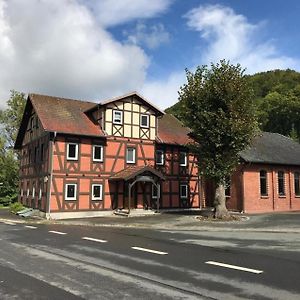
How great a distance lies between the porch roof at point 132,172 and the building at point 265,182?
5.84m

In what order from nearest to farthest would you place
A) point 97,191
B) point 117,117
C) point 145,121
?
1. point 97,191
2. point 117,117
3. point 145,121

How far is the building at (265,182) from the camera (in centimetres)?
3050

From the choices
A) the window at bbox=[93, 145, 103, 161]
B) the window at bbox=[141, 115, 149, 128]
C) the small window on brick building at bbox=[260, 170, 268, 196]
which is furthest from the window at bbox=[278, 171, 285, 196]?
the window at bbox=[93, 145, 103, 161]

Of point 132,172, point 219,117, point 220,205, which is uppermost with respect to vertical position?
point 219,117

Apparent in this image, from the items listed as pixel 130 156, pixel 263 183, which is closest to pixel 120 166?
pixel 130 156

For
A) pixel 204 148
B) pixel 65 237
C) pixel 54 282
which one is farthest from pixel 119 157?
pixel 54 282

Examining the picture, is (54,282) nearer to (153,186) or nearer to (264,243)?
(264,243)

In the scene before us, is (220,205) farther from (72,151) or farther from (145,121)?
(72,151)

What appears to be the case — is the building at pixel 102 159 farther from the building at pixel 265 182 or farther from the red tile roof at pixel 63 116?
the building at pixel 265 182

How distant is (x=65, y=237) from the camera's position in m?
16.2

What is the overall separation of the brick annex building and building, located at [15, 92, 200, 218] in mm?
67

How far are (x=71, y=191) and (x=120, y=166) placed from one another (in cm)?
418

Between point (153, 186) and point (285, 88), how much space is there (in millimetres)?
54267

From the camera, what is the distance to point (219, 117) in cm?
2341
